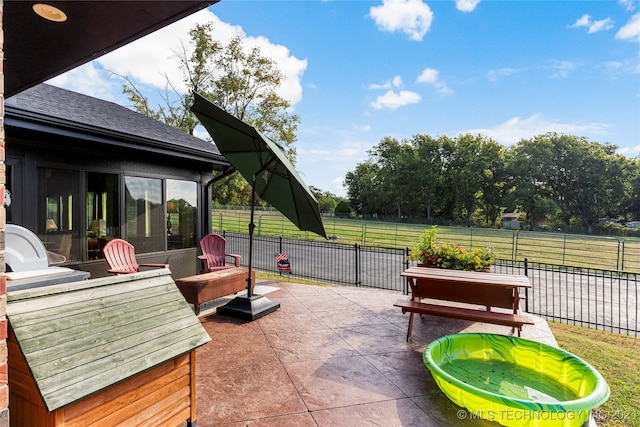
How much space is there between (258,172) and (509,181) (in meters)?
40.0

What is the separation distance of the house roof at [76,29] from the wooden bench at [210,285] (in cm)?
293

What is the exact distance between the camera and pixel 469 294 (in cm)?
383

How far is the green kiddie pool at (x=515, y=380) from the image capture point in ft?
6.80

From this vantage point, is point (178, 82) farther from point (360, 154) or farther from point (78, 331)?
point (360, 154)

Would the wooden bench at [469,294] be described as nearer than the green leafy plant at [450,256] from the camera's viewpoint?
Yes

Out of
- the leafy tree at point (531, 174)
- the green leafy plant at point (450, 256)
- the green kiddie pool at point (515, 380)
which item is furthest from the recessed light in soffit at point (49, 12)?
the leafy tree at point (531, 174)

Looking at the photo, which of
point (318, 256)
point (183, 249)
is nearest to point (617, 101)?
point (318, 256)

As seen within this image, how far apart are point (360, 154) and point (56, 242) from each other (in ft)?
150

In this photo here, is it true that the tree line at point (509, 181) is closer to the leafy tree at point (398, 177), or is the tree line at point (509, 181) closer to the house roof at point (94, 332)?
the leafy tree at point (398, 177)

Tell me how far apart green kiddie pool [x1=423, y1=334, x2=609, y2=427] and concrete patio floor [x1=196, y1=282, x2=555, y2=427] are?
0.21 meters

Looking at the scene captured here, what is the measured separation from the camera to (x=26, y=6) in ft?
5.54

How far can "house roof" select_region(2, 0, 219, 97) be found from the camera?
1.71 metres

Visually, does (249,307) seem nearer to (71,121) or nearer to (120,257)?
(120,257)

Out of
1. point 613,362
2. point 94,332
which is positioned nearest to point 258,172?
Result: point 94,332
